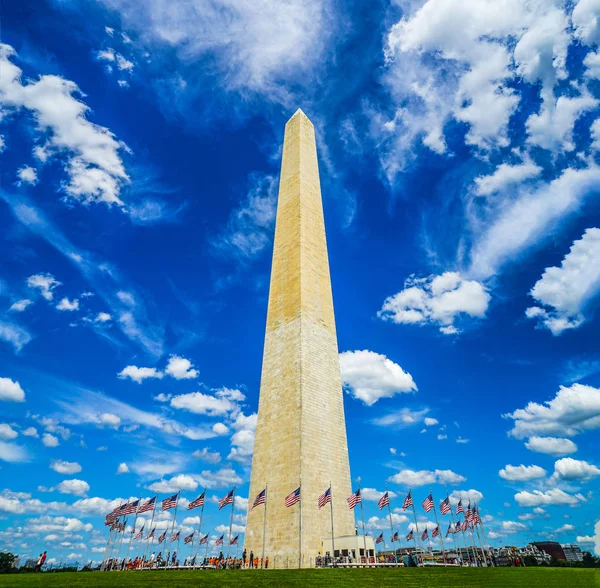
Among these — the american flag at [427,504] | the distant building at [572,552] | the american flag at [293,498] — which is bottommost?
the american flag at [293,498]

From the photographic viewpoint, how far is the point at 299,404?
2638 cm

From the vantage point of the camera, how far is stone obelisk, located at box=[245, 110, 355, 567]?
24266 millimetres

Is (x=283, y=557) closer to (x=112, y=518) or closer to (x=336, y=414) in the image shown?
(x=336, y=414)

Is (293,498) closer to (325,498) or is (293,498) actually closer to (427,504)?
(325,498)

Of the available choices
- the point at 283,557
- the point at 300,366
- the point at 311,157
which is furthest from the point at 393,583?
the point at 311,157

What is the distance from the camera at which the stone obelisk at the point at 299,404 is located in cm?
2427

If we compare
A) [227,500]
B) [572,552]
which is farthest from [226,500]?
[572,552]

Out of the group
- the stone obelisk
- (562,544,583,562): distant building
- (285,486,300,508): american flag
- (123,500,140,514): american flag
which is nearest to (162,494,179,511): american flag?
(123,500,140,514): american flag

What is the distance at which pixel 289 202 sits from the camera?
37.2m

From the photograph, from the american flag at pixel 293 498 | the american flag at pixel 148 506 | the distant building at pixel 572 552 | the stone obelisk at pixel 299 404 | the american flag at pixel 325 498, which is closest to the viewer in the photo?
the american flag at pixel 293 498

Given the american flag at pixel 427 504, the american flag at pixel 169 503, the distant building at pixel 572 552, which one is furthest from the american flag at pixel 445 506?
the distant building at pixel 572 552

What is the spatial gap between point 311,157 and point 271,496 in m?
29.5

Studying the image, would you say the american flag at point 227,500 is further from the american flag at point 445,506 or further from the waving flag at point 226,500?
the american flag at point 445,506

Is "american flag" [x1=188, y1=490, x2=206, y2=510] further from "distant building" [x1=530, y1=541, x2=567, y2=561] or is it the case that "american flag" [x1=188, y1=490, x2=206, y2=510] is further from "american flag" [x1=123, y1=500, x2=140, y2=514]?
"distant building" [x1=530, y1=541, x2=567, y2=561]
